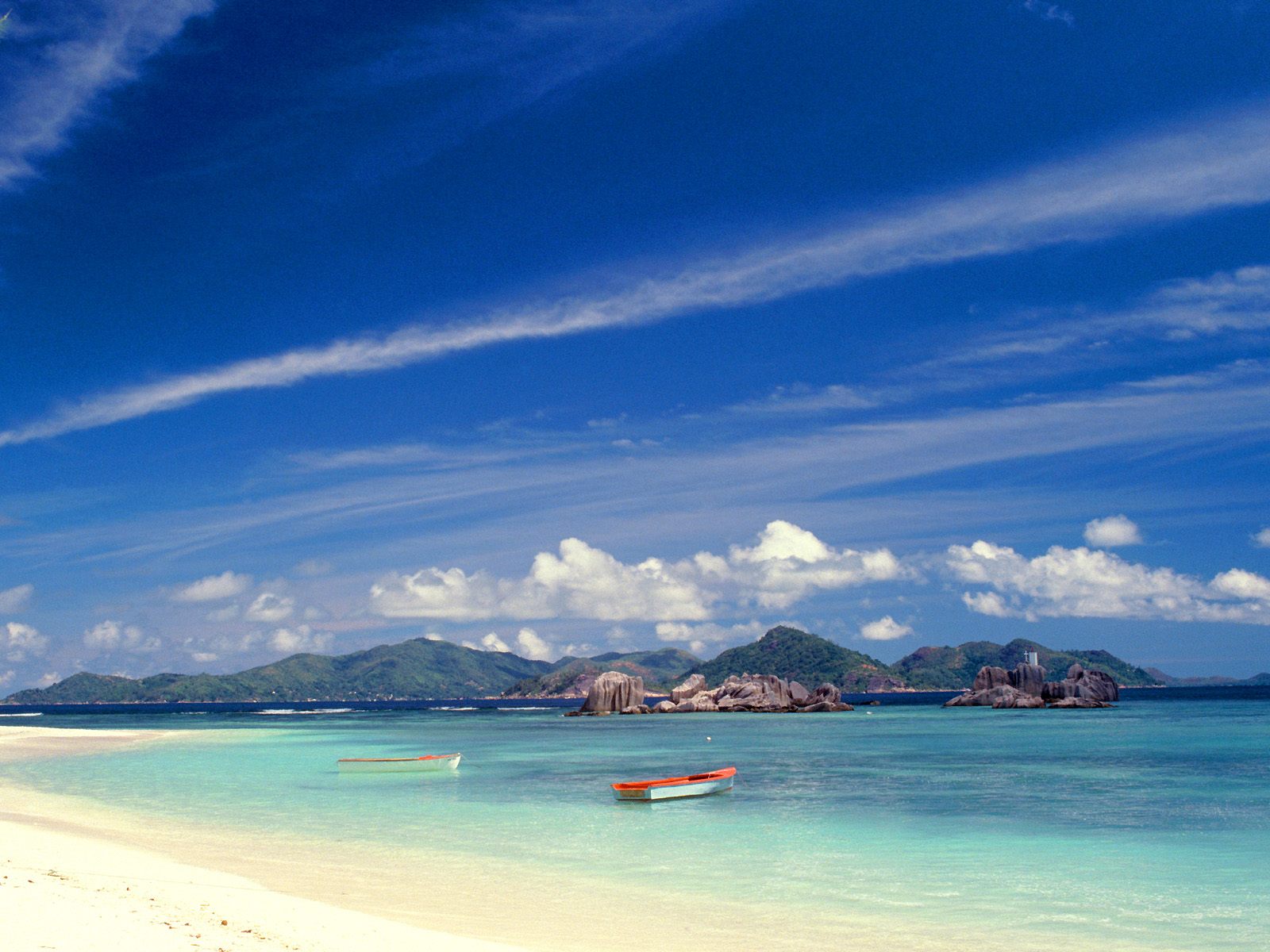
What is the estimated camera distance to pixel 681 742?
3270 inches

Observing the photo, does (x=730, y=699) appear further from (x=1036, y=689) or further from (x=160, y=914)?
(x=160, y=914)

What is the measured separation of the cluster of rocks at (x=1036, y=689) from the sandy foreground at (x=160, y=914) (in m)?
158

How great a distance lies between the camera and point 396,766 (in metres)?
54.1

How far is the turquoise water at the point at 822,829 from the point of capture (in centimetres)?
2059

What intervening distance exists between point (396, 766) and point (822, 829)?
30.2 meters

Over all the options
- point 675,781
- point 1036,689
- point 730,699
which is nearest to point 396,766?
point 675,781

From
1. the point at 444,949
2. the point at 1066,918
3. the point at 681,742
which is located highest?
the point at 444,949

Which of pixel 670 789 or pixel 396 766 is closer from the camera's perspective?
pixel 670 789

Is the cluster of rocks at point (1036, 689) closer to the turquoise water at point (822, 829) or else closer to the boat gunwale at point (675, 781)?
the turquoise water at point (822, 829)

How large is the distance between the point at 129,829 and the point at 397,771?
72.5 ft

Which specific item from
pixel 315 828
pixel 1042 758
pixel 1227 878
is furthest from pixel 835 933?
pixel 1042 758

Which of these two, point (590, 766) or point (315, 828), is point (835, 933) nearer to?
point (315, 828)

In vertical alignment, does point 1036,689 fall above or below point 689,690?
below

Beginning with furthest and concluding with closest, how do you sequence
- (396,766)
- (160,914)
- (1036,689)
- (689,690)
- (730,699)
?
(689,690) → (1036,689) → (730,699) → (396,766) → (160,914)
